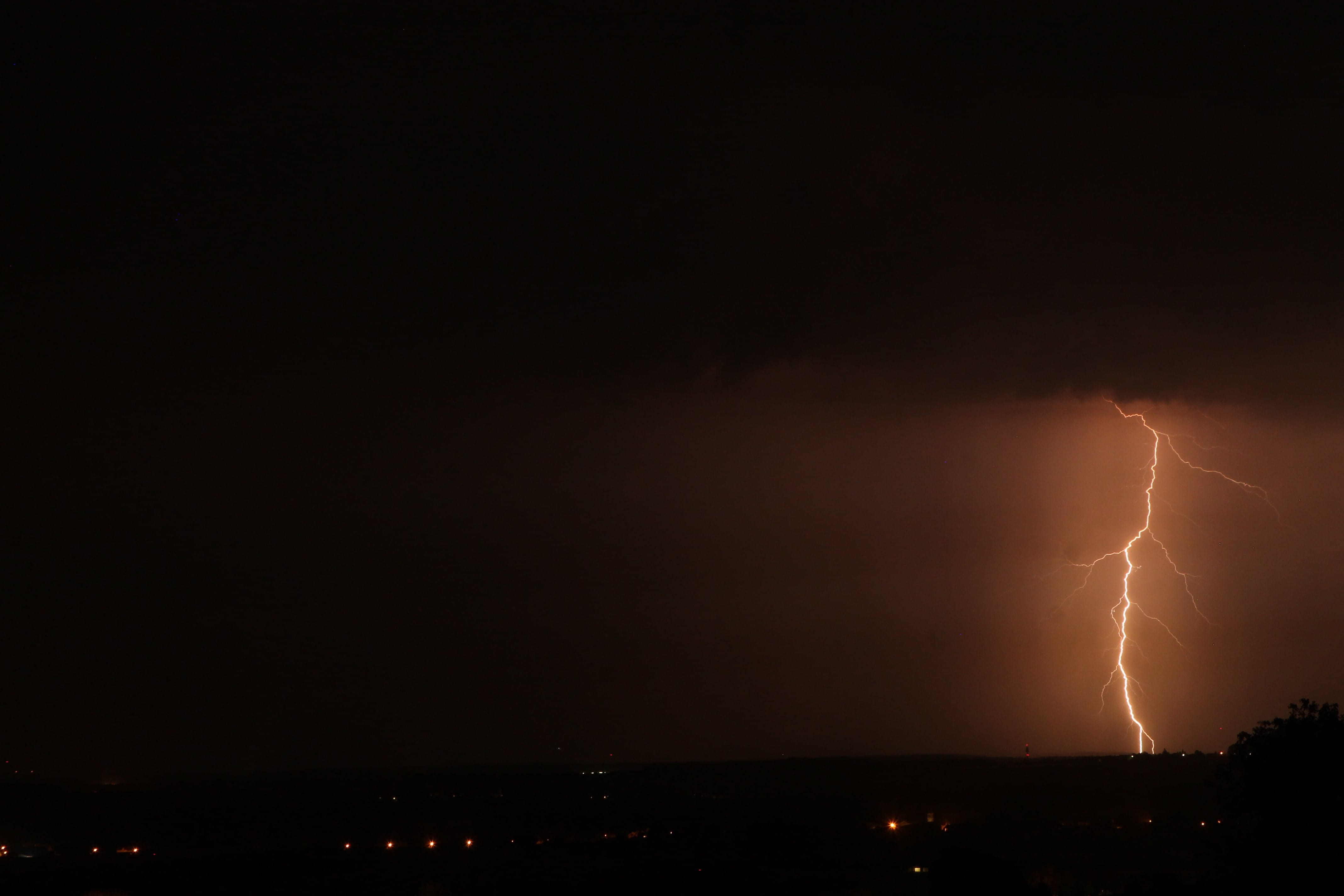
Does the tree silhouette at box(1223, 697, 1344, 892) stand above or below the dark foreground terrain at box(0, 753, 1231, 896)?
above

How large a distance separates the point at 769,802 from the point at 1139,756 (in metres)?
60.0

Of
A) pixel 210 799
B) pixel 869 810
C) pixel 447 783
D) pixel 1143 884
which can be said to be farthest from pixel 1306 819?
pixel 447 783

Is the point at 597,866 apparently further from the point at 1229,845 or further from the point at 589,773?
the point at 589,773

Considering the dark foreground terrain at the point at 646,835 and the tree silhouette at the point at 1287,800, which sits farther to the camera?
the dark foreground terrain at the point at 646,835

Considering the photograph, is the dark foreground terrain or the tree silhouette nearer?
the tree silhouette

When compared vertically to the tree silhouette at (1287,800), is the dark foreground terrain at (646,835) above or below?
below

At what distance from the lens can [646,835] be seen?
55094mm

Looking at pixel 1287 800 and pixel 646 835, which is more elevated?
pixel 1287 800

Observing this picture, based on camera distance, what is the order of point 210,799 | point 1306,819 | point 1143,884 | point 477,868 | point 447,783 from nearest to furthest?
point 1306,819
point 1143,884
point 477,868
point 210,799
point 447,783

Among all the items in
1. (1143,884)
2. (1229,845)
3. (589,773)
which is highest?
(1229,845)

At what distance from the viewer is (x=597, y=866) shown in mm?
42094

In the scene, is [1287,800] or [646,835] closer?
[1287,800]

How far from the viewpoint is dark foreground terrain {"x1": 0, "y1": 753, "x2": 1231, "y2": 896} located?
37.5m

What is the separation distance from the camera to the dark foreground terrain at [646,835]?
123ft
